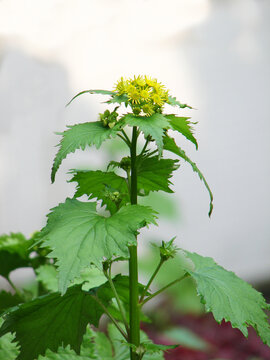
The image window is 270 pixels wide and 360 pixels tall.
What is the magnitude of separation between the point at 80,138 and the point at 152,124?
0.28 feet

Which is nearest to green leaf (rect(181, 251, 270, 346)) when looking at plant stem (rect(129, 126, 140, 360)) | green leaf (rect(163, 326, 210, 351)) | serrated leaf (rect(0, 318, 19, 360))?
plant stem (rect(129, 126, 140, 360))

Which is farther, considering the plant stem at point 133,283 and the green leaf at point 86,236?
the plant stem at point 133,283

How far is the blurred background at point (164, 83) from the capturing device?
2.39 meters

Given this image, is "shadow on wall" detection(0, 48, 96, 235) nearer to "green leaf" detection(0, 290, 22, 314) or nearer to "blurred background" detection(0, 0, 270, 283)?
"blurred background" detection(0, 0, 270, 283)

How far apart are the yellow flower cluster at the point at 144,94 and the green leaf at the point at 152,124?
14mm

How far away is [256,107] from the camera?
10.1 feet

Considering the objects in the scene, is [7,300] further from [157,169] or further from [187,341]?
[187,341]

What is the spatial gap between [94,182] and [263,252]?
2.74 m

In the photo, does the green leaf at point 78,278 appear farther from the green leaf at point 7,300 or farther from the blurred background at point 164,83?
the blurred background at point 164,83

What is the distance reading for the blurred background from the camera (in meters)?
2.39

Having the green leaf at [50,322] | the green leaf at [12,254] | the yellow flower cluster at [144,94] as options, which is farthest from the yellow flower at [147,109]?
the green leaf at [12,254]

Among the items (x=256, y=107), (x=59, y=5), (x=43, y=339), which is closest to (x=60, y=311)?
(x=43, y=339)

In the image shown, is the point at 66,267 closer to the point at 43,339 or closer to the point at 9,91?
the point at 43,339

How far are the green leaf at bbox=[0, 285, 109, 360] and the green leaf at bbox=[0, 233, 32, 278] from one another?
25 cm
